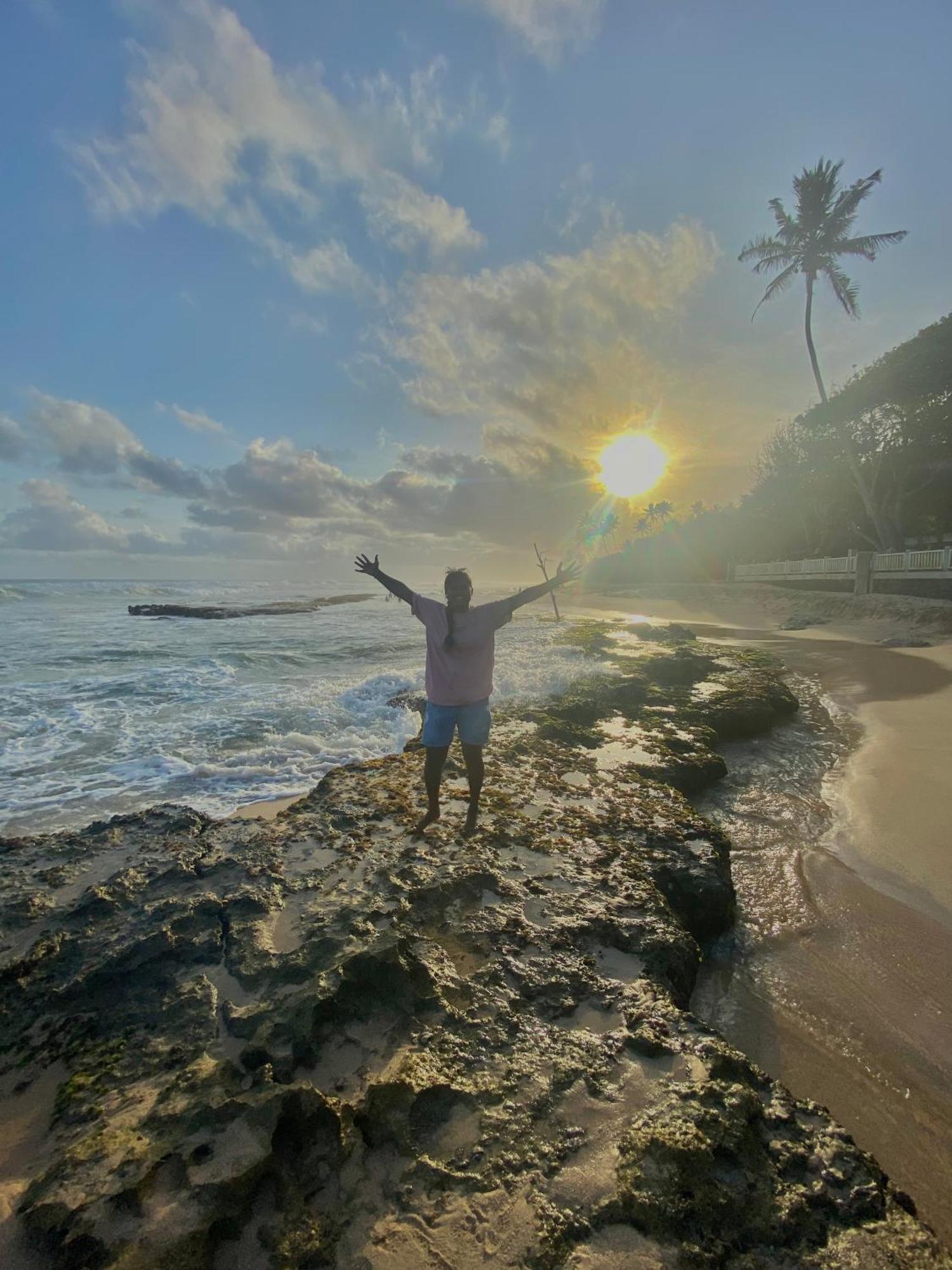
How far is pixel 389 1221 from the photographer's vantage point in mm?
1707

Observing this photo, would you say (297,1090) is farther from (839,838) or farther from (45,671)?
(45,671)

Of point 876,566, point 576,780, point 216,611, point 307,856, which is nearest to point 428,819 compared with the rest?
point 307,856

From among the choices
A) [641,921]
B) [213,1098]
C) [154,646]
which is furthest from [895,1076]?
[154,646]

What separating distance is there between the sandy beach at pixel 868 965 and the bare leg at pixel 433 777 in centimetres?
216

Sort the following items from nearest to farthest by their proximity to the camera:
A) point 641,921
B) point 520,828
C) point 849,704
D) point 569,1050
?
point 569,1050, point 641,921, point 520,828, point 849,704

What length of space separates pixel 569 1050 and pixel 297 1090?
3.62ft

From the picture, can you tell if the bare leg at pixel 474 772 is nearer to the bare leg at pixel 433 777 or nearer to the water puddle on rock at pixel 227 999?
the bare leg at pixel 433 777

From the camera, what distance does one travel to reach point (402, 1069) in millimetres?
2189

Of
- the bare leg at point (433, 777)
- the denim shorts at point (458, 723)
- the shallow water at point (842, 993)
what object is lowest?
the shallow water at point (842, 993)

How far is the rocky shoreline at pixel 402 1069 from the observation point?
1682mm

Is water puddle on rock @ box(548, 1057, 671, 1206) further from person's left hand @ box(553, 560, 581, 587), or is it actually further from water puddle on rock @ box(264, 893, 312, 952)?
person's left hand @ box(553, 560, 581, 587)

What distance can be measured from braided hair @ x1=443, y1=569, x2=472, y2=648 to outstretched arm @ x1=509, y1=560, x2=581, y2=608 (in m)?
0.40

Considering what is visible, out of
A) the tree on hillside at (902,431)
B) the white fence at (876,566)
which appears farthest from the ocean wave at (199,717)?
the tree on hillside at (902,431)

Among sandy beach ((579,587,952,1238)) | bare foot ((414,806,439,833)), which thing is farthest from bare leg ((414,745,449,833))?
sandy beach ((579,587,952,1238))
